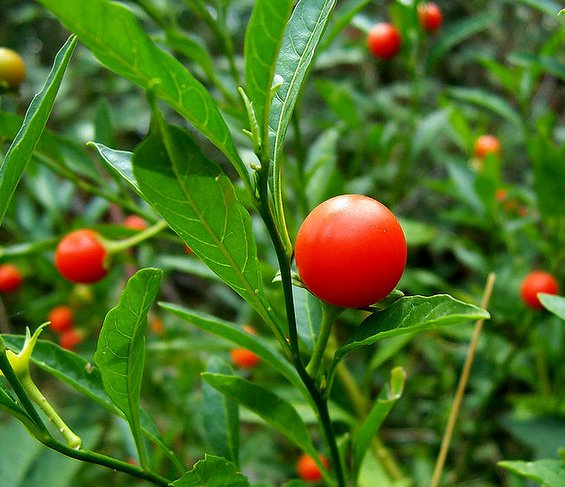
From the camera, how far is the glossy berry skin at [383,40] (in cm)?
184

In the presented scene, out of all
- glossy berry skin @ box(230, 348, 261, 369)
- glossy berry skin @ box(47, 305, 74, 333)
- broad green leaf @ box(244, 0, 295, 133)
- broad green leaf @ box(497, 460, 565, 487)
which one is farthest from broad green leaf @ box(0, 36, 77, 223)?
glossy berry skin @ box(47, 305, 74, 333)

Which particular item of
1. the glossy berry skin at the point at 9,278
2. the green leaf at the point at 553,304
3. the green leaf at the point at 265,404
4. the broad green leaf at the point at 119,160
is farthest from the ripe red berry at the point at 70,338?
the green leaf at the point at 553,304

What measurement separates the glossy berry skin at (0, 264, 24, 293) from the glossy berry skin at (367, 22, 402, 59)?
1204mm

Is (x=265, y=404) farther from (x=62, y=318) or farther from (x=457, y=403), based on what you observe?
(x=62, y=318)

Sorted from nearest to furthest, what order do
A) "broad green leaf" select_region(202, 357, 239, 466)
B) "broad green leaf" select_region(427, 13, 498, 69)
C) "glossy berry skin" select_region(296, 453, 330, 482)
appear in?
"broad green leaf" select_region(202, 357, 239, 466) → "glossy berry skin" select_region(296, 453, 330, 482) → "broad green leaf" select_region(427, 13, 498, 69)

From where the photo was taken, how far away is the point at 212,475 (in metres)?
0.61

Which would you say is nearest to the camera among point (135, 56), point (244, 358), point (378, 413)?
point (135, 56)

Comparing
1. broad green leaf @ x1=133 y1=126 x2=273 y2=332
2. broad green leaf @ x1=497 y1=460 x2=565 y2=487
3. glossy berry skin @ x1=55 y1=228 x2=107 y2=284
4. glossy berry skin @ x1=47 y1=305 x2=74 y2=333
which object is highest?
broad green leaf @ x1=133 y1=126 x2=273 y2=332

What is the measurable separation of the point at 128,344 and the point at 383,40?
1483mm

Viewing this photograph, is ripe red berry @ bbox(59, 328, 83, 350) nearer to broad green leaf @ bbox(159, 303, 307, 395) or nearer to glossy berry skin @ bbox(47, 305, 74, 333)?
glossy berry skin @ bbox(47, 305, 74, 333)

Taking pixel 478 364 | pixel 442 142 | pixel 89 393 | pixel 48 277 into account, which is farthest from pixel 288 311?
pixel 442 142

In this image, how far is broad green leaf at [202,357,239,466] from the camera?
842mm

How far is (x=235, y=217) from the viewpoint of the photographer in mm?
528

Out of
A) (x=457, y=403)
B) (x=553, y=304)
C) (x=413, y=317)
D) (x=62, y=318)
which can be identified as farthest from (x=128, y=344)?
(x=62, y=318)
